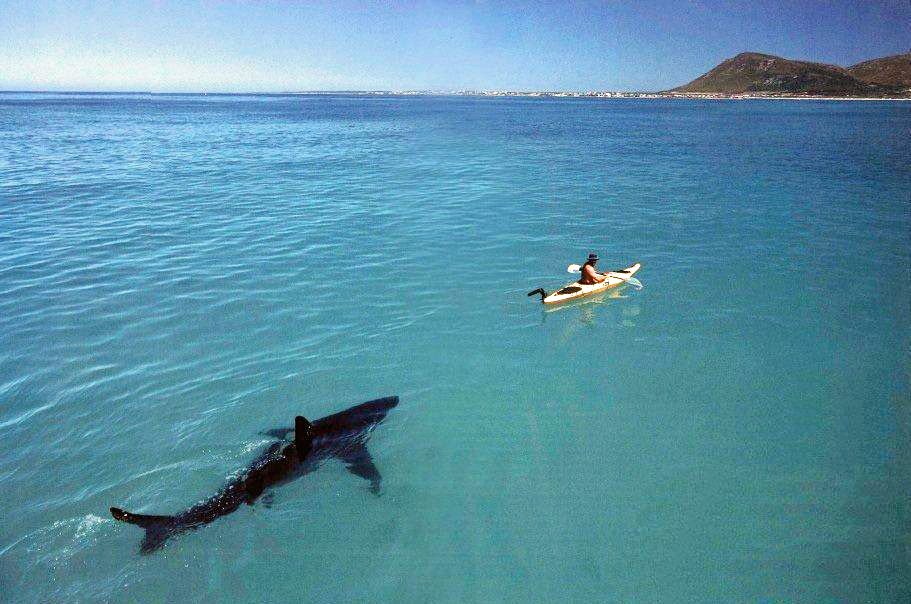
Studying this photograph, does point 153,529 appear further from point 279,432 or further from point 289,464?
point 279,432

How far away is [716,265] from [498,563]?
18712 mm

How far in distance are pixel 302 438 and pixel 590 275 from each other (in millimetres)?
13127

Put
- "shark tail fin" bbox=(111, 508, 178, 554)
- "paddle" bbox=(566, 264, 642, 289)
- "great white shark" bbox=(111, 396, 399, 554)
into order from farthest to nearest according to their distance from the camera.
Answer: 1. "paddle" bbox=(566, 264, 642, 289)
2. "great white shark" bbox=(111, 396, 399, 554)
3. "shark tail fin" bbox=(111, 508, 178, 554)

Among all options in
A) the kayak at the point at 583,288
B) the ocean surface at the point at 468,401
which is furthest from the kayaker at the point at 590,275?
the ocean surface at the point at 468,401

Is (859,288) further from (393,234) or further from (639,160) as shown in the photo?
(639,160)

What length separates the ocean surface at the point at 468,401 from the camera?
8.93 metres

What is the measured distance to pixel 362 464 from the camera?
11.1 m

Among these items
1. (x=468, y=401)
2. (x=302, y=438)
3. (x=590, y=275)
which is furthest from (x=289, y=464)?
(x=590, y=275)

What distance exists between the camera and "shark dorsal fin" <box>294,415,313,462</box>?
Result: 415 inches

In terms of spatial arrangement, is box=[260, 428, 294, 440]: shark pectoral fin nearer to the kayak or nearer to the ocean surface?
the ocean surface

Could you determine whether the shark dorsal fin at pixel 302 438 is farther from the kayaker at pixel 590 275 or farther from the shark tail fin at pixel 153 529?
the kayaker at pixel 590 275

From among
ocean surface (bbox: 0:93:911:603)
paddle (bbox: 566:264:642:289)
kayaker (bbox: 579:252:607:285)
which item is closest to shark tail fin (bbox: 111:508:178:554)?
ocean surface (bbox: 0:93:911:603)

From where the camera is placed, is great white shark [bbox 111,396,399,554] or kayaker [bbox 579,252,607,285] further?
kayaker [bbox 579,252,607,285]

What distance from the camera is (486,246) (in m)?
25.0
